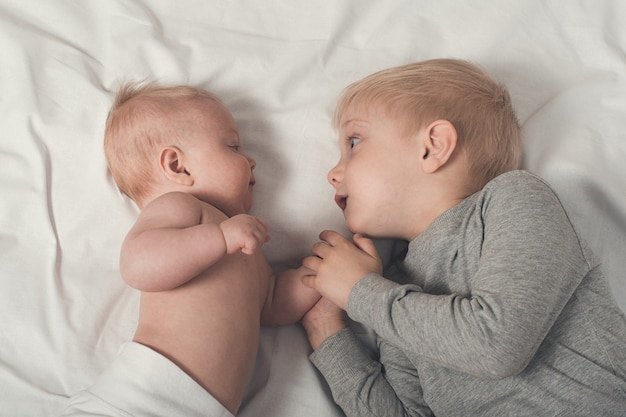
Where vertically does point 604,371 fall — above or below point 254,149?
below

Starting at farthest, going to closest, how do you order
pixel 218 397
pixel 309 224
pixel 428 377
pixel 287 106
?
pixel 287 106
pixel 309 224
pixel 428 377
pixel 218 397

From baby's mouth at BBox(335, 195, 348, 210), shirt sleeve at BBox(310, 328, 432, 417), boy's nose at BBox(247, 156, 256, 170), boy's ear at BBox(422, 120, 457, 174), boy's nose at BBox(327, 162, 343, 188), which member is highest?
boy's ear at BBox(422, 120, 457, 174)

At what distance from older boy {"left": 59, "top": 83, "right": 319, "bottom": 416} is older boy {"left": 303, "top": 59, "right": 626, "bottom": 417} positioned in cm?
20

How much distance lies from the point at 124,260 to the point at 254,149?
0.51 m

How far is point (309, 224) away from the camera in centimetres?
153

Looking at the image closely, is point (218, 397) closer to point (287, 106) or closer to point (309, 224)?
point (309, 224)

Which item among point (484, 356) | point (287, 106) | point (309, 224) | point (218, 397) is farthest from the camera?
point (287, 106)

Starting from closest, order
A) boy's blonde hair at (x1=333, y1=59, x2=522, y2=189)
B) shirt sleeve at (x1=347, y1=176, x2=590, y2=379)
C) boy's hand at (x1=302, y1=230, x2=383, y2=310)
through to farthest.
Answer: shirt sleeve at (x1=347, y1=176, x2=590, y2=379), boy's hand at (x1=302, y1=230, x2=383, y2=310), boy's blonde hair at (x1=333, y1=59, x2=522, y2=189)

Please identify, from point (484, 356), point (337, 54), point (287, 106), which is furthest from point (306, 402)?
point (337, 54)

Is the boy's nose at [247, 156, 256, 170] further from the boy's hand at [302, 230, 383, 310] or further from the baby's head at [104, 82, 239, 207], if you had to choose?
the boy's hand at [302, 230, 383, 310]

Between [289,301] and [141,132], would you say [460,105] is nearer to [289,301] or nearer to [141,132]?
[289,301]

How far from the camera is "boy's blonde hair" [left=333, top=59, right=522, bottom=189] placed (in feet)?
4.62

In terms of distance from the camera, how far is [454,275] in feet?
4.25

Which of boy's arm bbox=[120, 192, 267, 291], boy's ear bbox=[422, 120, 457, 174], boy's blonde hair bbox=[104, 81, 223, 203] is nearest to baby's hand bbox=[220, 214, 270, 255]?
boy's arm bbox=[120, 192, 267, 291]
